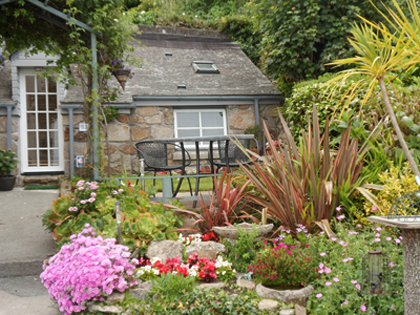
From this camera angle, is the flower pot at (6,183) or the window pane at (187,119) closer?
the flower pot at (6,183)

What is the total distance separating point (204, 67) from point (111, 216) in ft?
22.9

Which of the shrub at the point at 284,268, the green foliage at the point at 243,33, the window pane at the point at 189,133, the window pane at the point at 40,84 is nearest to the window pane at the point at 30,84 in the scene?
the window pane at the point at 40,84

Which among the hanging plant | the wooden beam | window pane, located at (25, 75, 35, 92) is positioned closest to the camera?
the wooden beam

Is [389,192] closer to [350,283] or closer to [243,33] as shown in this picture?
[350,283]

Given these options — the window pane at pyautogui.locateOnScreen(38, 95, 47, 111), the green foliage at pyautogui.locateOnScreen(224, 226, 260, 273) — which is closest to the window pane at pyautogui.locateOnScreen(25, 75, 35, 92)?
the window pane at pyautogui.locateOnScreen(38, 95, 47, 111)

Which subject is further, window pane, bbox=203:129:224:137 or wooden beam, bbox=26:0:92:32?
window pane, bbox=203:129:224:137

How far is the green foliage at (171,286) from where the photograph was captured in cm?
285

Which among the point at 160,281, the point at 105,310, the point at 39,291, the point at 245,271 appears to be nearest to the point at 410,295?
the point at 245,271

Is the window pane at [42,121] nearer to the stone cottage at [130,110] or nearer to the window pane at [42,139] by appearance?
the stone cottage at [130,110]

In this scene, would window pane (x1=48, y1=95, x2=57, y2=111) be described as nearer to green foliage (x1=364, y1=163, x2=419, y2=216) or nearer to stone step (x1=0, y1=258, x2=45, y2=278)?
stone step (x1=0, y1=258, x2=45, y2=278)

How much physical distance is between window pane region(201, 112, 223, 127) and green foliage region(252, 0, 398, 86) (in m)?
1.75

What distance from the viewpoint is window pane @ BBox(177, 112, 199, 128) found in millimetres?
8977

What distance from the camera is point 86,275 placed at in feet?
9.20

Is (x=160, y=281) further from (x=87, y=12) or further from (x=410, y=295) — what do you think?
(x=87, y=12)
